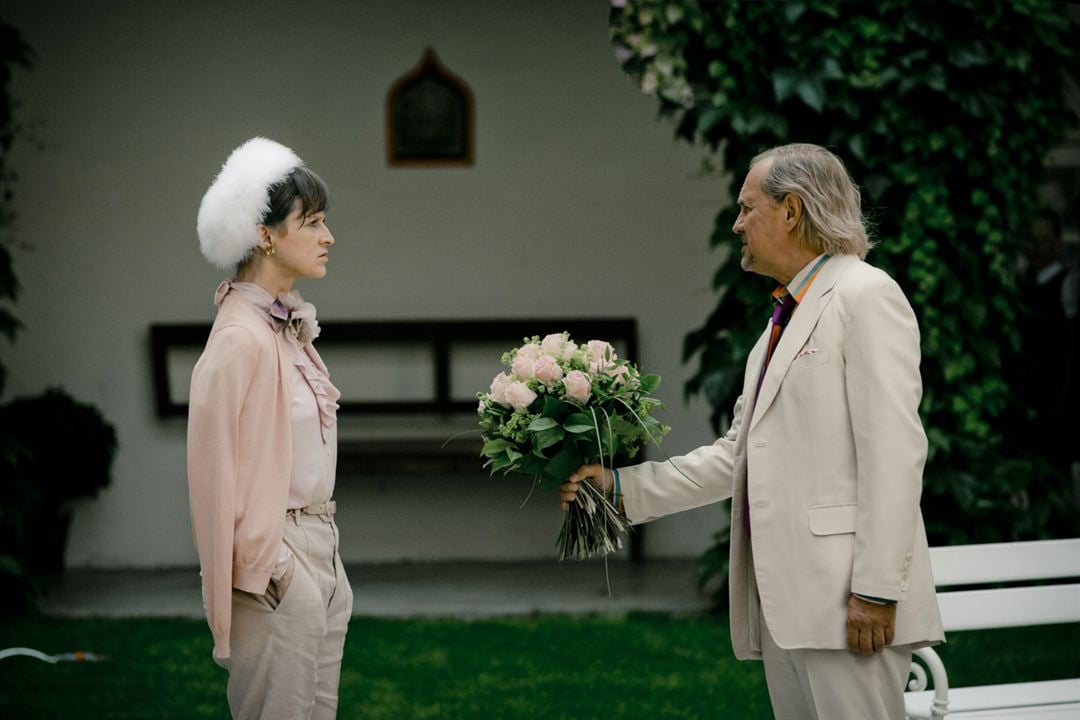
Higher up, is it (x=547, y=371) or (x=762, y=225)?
(x=762, y=225)

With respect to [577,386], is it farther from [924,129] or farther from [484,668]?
[924,129]

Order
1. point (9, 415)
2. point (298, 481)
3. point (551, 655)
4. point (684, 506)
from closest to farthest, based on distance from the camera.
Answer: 1. point (298, 481)
2. point (684, 506)
3. point (551, 655)
4. point (9, 415)

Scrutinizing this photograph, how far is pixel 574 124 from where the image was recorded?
825 cm

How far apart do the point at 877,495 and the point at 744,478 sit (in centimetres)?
45

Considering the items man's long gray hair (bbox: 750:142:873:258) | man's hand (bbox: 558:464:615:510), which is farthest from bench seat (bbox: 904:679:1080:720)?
man's long gray hair (bbox: 750:142:873:258)

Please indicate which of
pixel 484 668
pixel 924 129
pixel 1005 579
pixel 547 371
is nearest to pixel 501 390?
pixel 547 371

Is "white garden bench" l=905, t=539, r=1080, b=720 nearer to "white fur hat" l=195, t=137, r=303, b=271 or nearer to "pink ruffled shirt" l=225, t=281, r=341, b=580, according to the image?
"pink ruffled shirt" l=225, t=281, r=341, b=580

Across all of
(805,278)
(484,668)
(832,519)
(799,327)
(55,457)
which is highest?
(805,278)

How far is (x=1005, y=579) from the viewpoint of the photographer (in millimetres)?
→ 3910

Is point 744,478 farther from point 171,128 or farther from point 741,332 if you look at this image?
point 171,128

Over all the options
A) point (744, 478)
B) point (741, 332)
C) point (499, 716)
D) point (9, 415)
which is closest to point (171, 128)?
point (9, 415)

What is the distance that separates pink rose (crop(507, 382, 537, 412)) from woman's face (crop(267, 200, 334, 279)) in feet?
2.00

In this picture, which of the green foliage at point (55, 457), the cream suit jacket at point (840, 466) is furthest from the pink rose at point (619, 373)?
the green foliage at point (55, 457)

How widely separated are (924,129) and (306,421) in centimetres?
375
